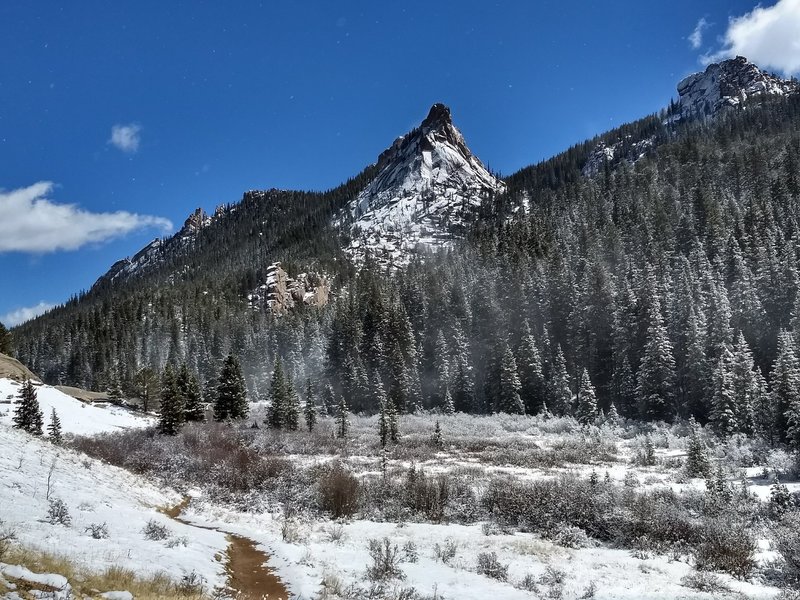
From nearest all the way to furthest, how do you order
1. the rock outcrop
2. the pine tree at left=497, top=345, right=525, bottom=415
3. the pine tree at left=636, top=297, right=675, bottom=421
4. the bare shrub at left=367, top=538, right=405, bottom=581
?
the bare shrub at left=367, top=538, right=405, bottom=581 < the pine tree at left=636, top=297, right=675, bottom=421 < the pine tree at left=497, top=345, right=525, bottom=415 < the rock outcrop

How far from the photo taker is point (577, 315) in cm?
6656

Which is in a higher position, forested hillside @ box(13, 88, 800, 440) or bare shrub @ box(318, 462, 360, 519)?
forested hillside @ box(13, 88, 800, 440)

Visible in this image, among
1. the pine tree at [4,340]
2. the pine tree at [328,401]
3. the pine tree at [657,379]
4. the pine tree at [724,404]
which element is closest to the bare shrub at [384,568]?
the pine tree at [724,404]

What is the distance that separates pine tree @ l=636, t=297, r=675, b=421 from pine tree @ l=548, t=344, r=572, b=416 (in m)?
8.40

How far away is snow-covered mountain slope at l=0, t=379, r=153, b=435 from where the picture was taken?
A: 39.9 m

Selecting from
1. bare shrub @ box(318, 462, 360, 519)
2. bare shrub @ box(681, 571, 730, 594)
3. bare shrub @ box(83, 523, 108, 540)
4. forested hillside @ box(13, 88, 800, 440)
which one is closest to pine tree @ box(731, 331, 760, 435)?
forested hillside @ box(13, 88, 800, 440)

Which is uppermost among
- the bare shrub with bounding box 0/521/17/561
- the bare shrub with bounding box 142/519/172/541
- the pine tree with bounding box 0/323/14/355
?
the pine tree with bounding box 0/323/14/355

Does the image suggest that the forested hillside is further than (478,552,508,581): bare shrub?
Yes

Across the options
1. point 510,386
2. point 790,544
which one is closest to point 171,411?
point 790,544

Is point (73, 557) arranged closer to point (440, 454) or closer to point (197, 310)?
point (440, 454)

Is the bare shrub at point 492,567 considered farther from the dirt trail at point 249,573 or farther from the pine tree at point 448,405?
the pine tree at point 448,405

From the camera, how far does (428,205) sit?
7859 inches

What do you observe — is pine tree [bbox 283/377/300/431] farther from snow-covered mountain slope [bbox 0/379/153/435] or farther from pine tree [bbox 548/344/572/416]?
pine tree [bbox 548/344/572/416]

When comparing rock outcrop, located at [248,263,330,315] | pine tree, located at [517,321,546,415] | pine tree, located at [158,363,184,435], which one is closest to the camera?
pine tree, located at [158,363,184,435]
